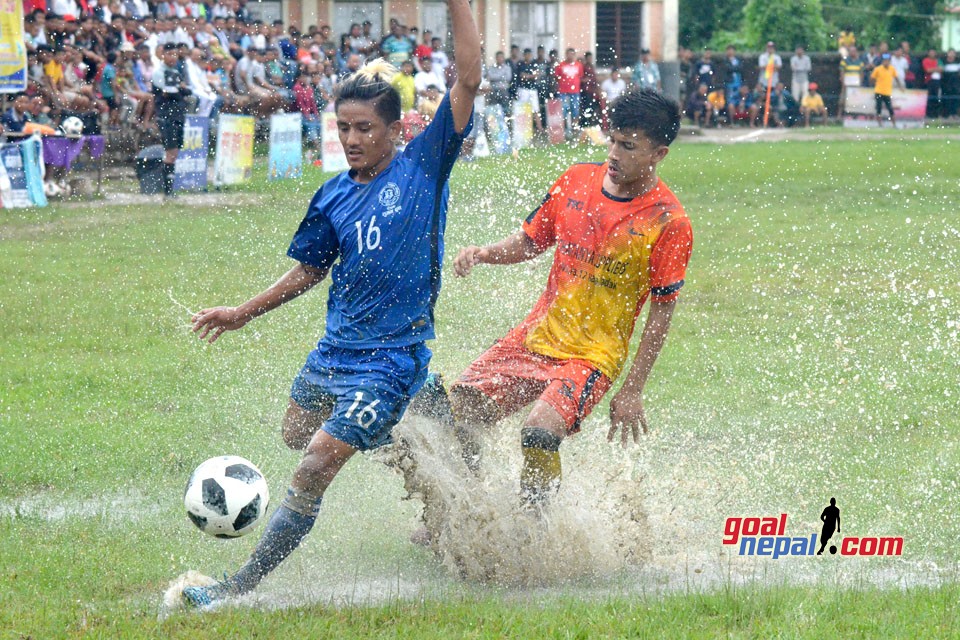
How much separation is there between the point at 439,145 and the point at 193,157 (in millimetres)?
13320

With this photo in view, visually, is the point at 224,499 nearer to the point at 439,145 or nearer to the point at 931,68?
the point at 439,145

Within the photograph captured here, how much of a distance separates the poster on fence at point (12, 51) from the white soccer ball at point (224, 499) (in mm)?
12264

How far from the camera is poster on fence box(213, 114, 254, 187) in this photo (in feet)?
59.3

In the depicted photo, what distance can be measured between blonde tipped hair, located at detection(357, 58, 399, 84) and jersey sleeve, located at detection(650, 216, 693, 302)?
1.15m

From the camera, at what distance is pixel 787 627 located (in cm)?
426

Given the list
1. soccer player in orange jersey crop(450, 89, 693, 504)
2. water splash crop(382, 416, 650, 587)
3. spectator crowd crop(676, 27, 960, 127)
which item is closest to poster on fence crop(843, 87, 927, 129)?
spectator crowd crop(676, 27, 960, 127)

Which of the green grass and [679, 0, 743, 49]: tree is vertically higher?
[679, 0, 743, 49]: tree

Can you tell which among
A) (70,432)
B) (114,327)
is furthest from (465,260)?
(114,327)

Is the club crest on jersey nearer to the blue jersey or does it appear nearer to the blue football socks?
the blue jersey

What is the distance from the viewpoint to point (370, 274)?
189 inches

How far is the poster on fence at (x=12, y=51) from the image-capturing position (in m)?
15.7

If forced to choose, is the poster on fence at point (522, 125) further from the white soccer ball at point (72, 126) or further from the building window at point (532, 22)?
the building window at point (532, 22)

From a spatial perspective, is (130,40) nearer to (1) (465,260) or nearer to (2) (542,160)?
(2) (542,160)

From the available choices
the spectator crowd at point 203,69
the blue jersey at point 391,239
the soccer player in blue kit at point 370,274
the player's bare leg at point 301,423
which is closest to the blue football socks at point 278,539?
the soccer player in blue kit at point 370,274
